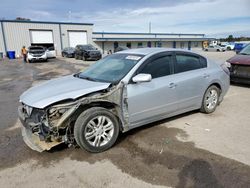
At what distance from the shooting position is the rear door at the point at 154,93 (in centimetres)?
373

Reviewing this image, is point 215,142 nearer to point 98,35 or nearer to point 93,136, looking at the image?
point 93,136

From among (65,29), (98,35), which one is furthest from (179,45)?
(65,29)

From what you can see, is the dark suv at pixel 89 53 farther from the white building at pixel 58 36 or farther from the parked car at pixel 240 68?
the parked car at pixel 240 68

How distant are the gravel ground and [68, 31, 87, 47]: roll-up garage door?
32.2m

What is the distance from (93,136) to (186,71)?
2442 mm

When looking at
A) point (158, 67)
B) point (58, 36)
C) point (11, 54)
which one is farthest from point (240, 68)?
point (58, 36)

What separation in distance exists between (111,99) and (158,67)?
1241mm

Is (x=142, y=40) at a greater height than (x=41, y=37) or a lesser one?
lesser

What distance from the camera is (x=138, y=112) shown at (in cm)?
381

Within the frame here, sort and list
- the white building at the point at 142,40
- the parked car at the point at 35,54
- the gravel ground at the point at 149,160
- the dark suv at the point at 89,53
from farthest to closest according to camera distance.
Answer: the white building at the point at 142,40, the dark suv at the point at 89,53, the parked car at the point at 35,54, the gravel ground at the point at 149,160

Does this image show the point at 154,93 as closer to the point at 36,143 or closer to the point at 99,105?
the point at 99,105

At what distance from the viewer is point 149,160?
326 cm

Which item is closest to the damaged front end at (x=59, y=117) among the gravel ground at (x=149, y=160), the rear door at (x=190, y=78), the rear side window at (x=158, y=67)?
the gravel ground at (x=149, y=160)

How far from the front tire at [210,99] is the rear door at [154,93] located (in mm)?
1051
